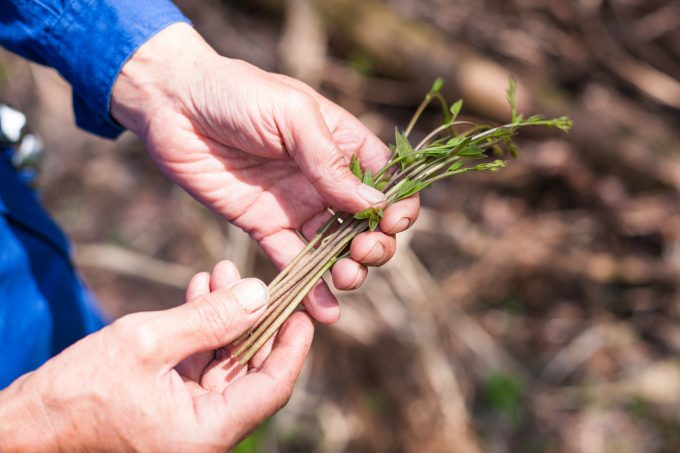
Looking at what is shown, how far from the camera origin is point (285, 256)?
5.60 ft

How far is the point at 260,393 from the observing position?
132 cm

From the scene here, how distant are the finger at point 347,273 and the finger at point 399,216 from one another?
12 cm

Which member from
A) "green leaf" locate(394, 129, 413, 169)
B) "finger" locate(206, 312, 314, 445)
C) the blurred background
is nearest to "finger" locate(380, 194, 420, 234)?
"green leaf" locate(394, 129, 413, 169)

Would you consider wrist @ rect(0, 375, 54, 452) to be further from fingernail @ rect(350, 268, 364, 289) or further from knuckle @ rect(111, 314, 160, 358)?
fingernail @ rect(350, 268, 364, 289)

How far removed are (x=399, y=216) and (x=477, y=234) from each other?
7.53 ft

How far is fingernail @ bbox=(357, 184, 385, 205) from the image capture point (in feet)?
4.84

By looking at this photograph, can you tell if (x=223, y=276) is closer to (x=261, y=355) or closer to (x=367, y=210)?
(x=261, y=355)

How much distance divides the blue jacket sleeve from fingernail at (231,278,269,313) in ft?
2.23

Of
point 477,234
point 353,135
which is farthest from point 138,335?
point 477,234

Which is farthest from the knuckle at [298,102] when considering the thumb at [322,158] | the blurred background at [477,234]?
the blurred background at [477,234]

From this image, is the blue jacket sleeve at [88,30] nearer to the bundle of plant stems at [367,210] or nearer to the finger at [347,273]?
the bundle of plant stems at [367,210]

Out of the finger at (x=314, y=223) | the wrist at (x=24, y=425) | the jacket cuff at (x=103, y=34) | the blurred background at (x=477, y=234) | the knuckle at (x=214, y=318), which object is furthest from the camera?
the blurred background at (x=477, y=234)

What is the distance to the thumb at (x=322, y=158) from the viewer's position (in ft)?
4.77

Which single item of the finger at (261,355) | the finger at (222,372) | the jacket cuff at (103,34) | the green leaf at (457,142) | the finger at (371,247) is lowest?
the finger at (261,355)
